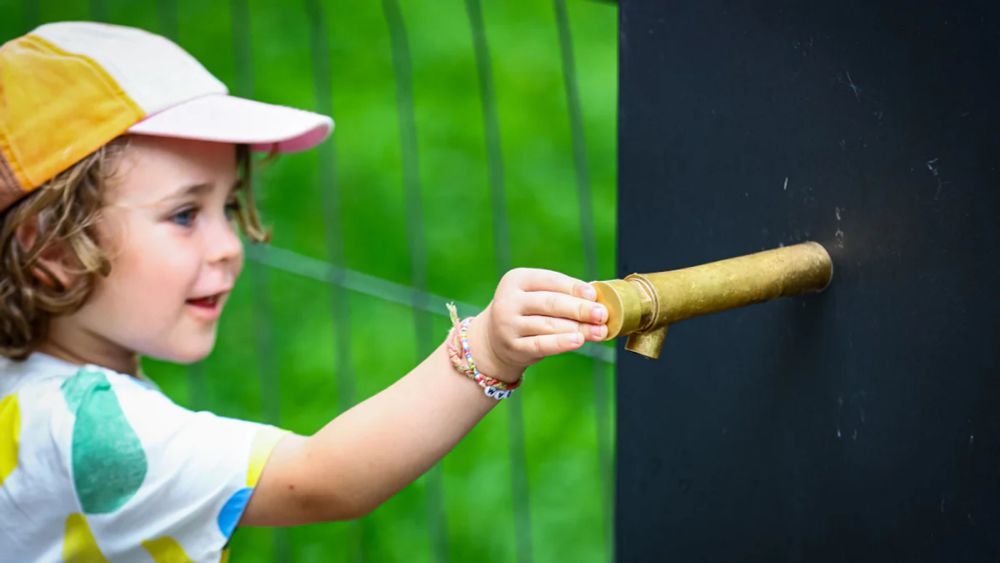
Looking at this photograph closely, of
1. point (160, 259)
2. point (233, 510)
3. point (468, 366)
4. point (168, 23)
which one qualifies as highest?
point (168, 23)

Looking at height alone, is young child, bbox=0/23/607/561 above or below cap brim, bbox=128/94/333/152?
below

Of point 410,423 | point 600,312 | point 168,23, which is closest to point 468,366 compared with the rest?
point 410,423

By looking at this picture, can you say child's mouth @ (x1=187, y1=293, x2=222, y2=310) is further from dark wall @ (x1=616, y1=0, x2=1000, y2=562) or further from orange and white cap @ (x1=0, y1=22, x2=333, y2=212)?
dark wall @ (x1=616, y1=0, x2=1000, y2=562)

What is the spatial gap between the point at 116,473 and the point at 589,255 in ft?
4.35

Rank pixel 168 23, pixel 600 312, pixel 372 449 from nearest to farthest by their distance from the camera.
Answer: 1. pixel 600 312
2. pixel 372 449
3. pixel 168 23

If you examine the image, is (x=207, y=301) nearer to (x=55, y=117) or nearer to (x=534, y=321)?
(x=55, y=117)

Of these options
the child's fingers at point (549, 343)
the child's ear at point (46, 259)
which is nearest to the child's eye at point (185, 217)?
the child's ear at point (46, 259)

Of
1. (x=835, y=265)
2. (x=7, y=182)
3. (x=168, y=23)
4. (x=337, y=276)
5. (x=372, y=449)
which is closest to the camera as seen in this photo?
(x=835, y=265)

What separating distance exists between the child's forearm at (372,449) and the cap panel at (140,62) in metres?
0.36

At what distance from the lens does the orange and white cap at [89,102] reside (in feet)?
4.06

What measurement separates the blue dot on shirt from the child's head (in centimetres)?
18

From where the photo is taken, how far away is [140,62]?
131 centimetres

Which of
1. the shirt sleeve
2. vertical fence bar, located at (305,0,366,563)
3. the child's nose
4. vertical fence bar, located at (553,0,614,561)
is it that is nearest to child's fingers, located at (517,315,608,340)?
the shirt sleeve

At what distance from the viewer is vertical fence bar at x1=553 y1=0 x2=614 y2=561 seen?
2213 mm
